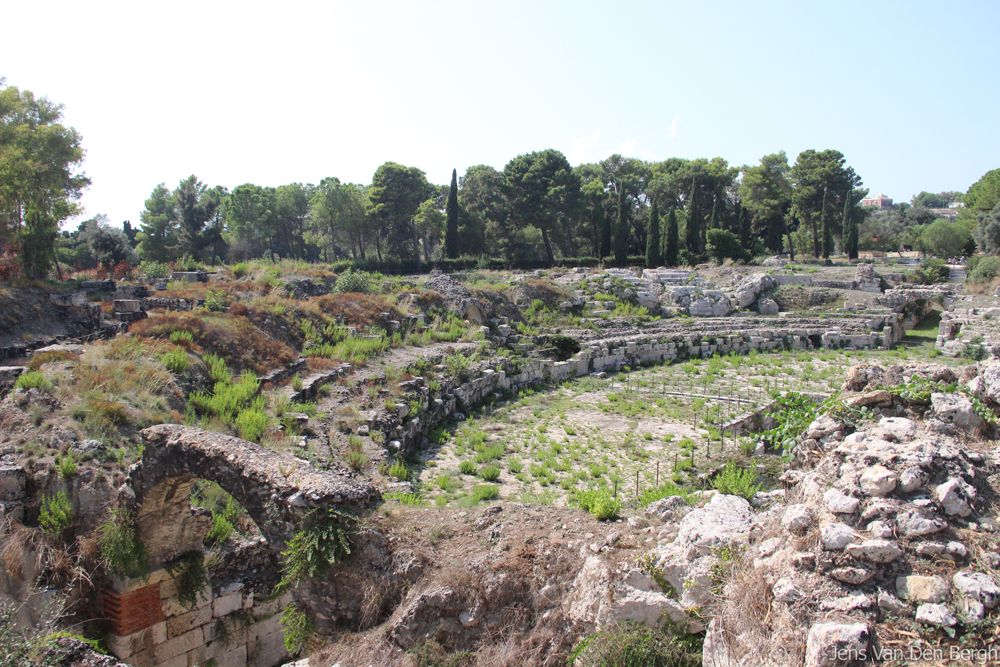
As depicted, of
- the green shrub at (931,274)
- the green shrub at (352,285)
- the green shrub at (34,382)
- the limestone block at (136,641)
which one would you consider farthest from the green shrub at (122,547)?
the green shrub at (931,274)

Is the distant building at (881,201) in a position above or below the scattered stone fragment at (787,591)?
above

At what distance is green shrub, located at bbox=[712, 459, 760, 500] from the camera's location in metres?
7.21

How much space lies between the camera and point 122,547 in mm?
6348

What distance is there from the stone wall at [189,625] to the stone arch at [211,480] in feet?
1.43

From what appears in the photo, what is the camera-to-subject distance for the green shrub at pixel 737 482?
7.21 m

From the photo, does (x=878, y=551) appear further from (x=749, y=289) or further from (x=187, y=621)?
(x=749, y=289)

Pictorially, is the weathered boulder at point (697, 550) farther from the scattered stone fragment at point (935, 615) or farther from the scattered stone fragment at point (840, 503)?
the scattered stone fragment at point (935, 615)

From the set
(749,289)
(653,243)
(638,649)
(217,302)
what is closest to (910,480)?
(638,649)

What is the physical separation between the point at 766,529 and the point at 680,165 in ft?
184

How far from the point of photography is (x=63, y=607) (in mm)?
5797

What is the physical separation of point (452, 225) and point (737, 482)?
3508 cm

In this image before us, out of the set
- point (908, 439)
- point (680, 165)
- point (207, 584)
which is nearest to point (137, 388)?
point (207, 584)

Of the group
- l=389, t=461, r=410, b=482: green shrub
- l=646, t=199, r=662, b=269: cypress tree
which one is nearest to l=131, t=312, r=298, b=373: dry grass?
l=389, t=461, r=410, b=482: green shrub

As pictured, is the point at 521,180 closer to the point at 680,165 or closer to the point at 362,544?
the point at 680,165
